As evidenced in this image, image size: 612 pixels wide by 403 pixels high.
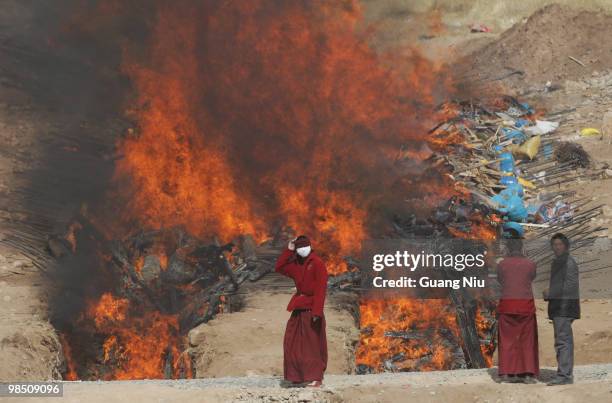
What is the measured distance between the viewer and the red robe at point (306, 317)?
1198 cm

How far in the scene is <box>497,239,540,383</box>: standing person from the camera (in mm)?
11961

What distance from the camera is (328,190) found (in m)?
20.1

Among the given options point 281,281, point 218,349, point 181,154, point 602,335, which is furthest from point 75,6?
point 602,335

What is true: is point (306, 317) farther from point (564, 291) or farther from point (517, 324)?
point (564, 291)

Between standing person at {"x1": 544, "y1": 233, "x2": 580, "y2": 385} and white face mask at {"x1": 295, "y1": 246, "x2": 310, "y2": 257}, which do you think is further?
white face mask at {"x1": 295, "y1": 246, "x2": 310, "y2": 257}

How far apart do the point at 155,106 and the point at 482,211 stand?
255 inches

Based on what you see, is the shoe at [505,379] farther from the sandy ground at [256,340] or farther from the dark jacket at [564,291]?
the sandy ground at [256,340]

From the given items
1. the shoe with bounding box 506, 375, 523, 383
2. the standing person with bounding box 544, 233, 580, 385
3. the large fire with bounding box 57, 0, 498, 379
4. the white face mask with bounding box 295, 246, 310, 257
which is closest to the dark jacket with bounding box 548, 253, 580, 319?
the standing person with bounding box 544, 233, 580, 385

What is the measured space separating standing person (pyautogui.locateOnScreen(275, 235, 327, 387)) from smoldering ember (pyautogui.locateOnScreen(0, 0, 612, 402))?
1.0 inches

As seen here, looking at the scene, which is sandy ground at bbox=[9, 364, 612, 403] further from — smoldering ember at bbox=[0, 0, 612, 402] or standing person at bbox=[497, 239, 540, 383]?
standing person at bbox=[497, 239, 540, 383]

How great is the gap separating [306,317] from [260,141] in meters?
9.59

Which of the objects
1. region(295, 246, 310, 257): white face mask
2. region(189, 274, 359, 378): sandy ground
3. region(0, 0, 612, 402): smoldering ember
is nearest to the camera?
region(295, 246, 310, 257): white face mask

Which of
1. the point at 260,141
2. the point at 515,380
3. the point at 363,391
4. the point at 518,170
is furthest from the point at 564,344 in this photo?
the point at 518,170

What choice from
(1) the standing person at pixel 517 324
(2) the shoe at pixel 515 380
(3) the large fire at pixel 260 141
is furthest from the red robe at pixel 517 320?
(3) the large fire at pixel 260 141
